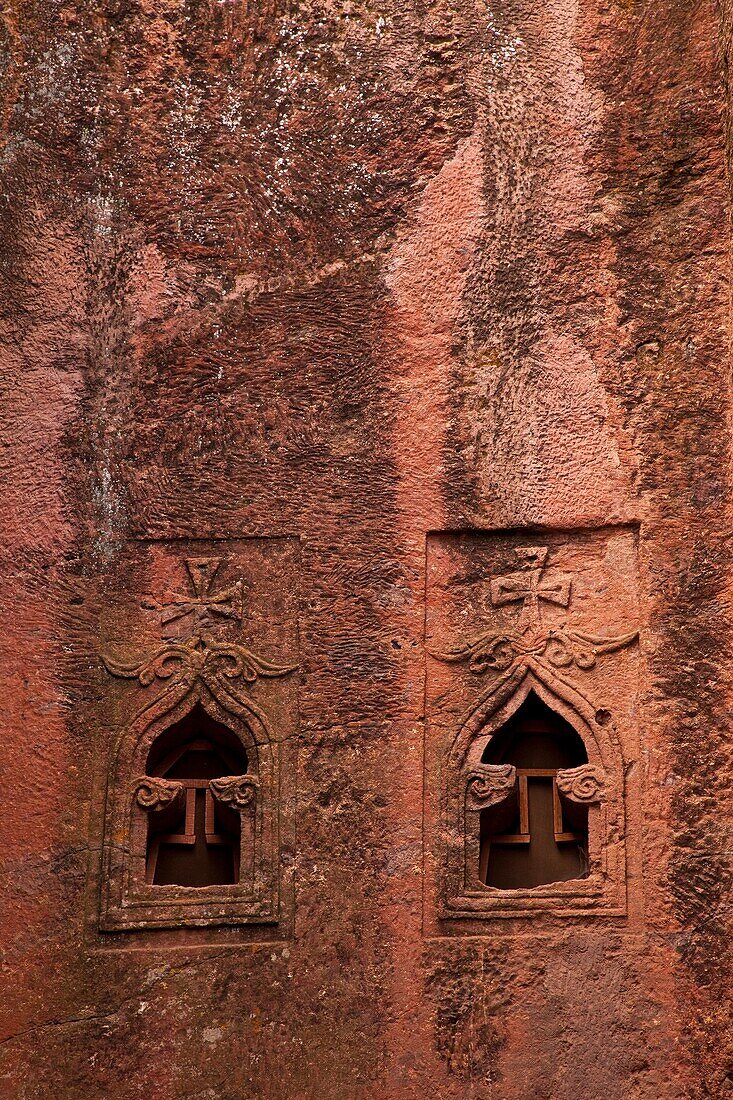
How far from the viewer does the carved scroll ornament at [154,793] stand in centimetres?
593

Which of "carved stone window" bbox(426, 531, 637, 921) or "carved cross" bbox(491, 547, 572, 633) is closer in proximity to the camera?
"carved stone window" bbox(426, 531, 637, 921)

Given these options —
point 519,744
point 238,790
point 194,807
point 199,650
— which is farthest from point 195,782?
point 519,744

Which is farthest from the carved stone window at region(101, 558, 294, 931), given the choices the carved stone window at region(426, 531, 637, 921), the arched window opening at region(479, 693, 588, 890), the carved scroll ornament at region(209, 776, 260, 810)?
the arched window opening at region(479, 693, 588, 890)

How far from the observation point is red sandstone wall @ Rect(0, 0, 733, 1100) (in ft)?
18.6

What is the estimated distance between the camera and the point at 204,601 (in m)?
6.10

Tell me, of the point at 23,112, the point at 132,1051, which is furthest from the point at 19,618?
the point at 23,112

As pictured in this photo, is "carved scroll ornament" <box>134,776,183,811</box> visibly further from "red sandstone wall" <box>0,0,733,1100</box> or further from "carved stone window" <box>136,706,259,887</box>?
"red sandstone wall" <box>0,0,733,1100</box>

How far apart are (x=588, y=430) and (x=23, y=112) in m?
2.30

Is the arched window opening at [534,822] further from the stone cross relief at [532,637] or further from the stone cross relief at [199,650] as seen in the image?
the stone cross relief at [199,650]

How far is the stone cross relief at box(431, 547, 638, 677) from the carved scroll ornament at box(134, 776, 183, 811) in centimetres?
98

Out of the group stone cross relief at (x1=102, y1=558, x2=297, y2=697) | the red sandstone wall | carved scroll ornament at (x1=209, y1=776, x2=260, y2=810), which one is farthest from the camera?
stone cross relief at (x1=102, y1=558, x2=297, y2=697)

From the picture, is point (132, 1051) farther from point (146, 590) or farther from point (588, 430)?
point (588, 430)

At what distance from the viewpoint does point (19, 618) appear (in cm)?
603

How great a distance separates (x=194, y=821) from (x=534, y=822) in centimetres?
112
